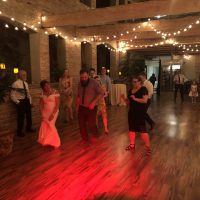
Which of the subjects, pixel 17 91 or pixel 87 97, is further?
pixel 17 91

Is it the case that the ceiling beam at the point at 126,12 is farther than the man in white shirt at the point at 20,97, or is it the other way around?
the ceiling beam at the point at 126,12

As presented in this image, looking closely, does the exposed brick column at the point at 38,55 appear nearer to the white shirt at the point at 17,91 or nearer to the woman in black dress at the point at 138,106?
the white shirt at the point at 17,91

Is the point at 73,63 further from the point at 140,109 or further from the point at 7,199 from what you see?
the point at 7,199

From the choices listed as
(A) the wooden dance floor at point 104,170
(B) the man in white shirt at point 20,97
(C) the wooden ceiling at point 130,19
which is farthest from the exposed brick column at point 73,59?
(A) the wooden dance floor at point 104,170

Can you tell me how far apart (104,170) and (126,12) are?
487cm

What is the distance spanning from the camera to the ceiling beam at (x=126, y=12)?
6.75m

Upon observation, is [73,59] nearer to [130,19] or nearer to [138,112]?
[130,19]

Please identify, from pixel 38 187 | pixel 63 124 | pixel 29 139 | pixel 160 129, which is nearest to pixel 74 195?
pixel 38 187

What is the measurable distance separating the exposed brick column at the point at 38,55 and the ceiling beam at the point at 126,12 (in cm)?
44

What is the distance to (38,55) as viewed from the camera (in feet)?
26.6

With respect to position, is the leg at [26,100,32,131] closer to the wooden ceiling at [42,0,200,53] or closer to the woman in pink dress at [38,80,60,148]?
the woman in pink dress at [38,80,60,148]

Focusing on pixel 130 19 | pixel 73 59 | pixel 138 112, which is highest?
pixel 130 19

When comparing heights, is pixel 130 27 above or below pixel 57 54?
above

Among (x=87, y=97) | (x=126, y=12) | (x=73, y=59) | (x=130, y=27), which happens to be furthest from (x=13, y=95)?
(x=130, y=27)
